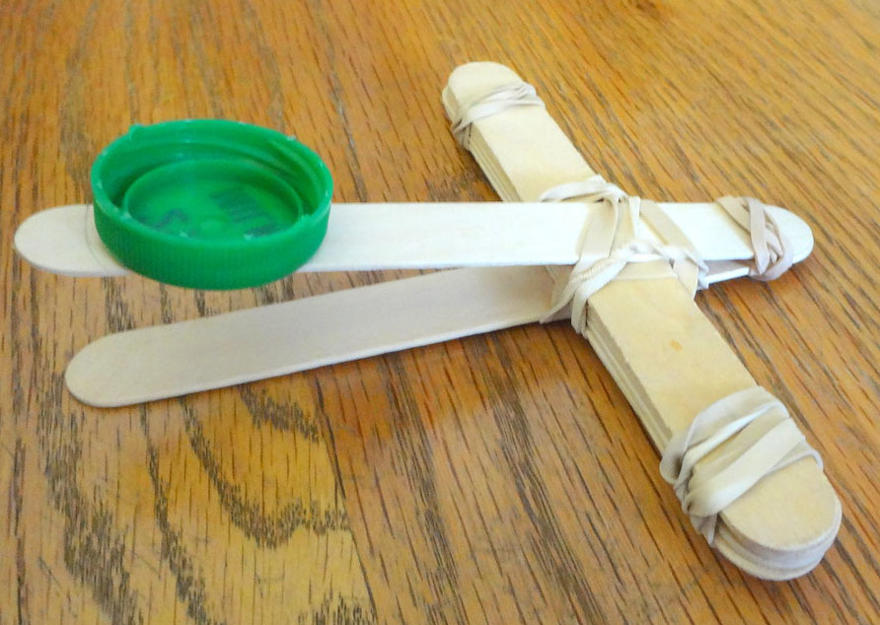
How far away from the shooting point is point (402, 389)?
0.49 metres

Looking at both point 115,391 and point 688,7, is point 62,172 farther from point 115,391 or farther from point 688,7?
point 688,7

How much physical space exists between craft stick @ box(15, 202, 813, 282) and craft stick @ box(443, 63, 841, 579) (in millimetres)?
49

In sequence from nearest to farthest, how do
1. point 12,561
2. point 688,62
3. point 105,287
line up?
point 12,561 → point 105,287 → point 688,62

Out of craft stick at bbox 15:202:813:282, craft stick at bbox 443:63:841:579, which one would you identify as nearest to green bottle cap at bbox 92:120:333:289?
craft stick at bbox 15:202:813:282

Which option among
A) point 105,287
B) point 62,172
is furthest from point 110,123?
point 105,287

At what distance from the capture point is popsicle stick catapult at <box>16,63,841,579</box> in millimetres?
418

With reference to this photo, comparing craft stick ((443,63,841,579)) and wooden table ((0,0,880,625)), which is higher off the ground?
craft stick ((443,63,841,579))

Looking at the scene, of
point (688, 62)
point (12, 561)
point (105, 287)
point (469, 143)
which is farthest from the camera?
point (688, 62)

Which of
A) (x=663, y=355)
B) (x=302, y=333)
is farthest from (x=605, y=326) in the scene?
(x=302, y=333)

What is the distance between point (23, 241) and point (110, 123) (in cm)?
25

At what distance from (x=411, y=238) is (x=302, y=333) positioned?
90 mm

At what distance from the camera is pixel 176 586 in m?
0.40

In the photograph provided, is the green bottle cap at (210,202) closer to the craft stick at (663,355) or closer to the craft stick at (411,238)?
the craft stick at (411,238)

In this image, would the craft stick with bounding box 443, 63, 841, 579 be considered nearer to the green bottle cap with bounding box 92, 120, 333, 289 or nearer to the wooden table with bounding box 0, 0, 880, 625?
the wooden table with bounding box 0, 0, 880, 625
